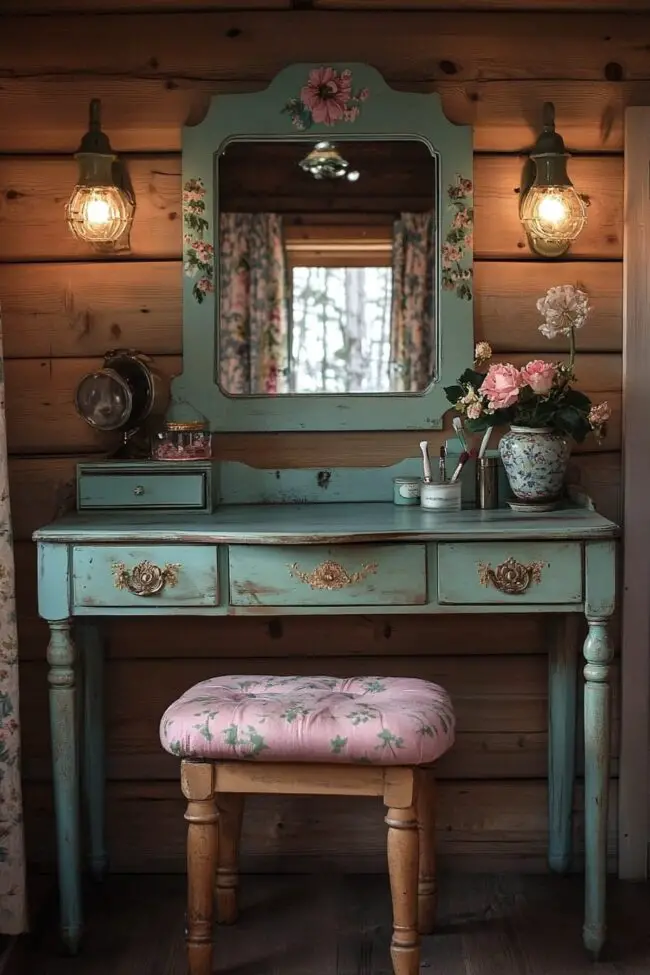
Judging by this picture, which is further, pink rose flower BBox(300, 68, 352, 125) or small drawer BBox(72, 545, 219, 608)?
pink rose flower BBox(300, 68, 352, 125)

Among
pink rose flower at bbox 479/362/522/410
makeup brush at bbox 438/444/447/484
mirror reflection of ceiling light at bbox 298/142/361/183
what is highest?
mirror reflection of ceiling light at bbox 298/142/361/183

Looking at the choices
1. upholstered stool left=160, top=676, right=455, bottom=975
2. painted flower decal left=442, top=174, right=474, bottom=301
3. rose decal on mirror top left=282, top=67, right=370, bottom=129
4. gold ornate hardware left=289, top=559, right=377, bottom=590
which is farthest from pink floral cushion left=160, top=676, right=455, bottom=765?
rose decal on mirror top left=282, top=67, right=370, bottom=129

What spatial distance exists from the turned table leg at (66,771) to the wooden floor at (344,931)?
0.31 ft

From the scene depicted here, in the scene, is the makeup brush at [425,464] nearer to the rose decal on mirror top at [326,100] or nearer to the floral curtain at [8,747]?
the rose decal on mirror top at [326,100]

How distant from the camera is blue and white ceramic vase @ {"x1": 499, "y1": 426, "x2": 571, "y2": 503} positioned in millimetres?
2412

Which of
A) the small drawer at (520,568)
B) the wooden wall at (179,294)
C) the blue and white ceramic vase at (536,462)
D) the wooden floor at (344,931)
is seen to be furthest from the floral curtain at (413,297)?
the wooden floor at (344,931)

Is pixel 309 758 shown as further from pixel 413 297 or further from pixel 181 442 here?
pixel 413 297

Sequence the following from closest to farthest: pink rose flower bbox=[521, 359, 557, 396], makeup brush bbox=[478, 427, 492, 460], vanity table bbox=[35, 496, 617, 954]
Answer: vanity table bbox=[35, 496, 617, 954] → pink rose flower bbox=[521, 359, 557, 396] → makeup brush bbox=[478, 427, 492, 460]

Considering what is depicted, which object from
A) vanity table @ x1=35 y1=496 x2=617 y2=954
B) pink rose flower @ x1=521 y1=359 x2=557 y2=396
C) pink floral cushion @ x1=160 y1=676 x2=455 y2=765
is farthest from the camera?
pink rose flower @ x1=521 y1=359 x2=557 y2=396

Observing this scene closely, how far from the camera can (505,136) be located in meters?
2.62

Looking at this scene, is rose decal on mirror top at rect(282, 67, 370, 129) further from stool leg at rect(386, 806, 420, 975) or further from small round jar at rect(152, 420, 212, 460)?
stool leg at rect(386, 806, 420, 975)

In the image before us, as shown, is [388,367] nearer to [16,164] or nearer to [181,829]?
[16,164]

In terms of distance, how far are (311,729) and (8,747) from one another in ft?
2.13

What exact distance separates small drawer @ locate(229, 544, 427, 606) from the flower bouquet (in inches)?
13.3
